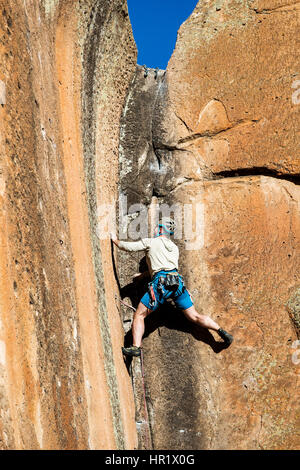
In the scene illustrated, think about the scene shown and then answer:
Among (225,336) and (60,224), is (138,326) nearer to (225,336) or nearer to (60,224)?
(225,336)

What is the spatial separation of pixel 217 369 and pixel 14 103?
289cm

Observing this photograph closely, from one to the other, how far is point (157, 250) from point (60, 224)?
42.0 inches

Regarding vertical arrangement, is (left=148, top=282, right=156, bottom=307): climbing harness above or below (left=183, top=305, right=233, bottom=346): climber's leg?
above

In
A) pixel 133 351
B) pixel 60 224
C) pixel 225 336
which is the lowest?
pixel 133 351

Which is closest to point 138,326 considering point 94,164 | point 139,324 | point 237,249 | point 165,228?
point 139,324

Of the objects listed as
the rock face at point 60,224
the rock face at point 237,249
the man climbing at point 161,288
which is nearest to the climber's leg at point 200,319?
the man climbing at point 161,288

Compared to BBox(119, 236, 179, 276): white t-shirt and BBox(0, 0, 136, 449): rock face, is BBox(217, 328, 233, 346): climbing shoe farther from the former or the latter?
BBox(0, 0, 136, 449): rock face

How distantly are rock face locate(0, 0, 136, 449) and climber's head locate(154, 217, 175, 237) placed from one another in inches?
18.7

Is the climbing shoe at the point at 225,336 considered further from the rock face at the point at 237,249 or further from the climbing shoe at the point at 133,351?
the climbing shoe at the point at 133,351

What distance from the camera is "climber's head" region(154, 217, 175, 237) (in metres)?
4.64

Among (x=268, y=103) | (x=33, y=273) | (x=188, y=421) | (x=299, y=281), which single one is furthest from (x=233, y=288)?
(x=33, y=273)

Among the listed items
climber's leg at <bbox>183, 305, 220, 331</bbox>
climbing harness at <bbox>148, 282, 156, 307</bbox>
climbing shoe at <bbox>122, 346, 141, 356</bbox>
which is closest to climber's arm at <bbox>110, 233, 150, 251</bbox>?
climbing harness at <bbox>148, 282, 156, 307</bbox>

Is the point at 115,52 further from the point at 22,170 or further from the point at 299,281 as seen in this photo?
the point at 299,281

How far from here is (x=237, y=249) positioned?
15.3 ft
